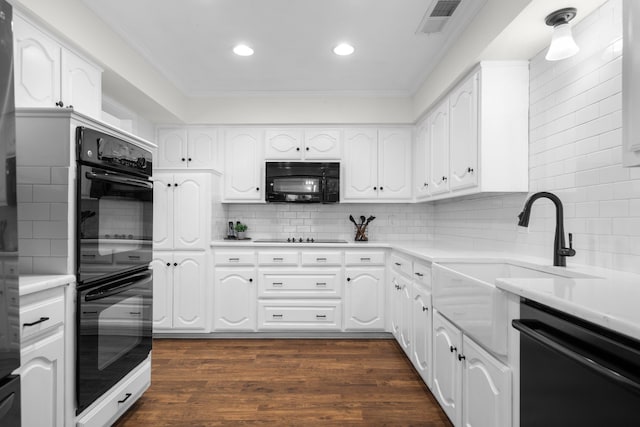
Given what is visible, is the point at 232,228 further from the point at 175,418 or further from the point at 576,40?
the point at 576,40

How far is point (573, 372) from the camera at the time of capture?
2.88 feet

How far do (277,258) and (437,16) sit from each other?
2405 mm

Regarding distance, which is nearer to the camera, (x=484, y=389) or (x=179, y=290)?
(x=484, y=389)

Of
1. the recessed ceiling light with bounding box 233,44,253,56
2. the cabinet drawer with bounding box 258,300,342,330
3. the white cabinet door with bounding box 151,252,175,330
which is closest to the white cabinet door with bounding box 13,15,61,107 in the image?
the recessed ceiling light with bounding box 233,44,253,56

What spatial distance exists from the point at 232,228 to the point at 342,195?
50.7 inches

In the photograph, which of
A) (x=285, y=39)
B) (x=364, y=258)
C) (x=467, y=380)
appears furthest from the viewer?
(x=364, y=258)

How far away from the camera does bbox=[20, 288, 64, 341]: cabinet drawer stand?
4.46 feet

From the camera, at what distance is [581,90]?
1.87 meters

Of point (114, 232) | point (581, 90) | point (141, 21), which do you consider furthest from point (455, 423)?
point (141, 21)

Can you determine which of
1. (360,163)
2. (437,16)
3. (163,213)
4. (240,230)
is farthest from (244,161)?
(437,16)

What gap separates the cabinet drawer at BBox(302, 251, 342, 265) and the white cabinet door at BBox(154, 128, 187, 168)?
170 cm

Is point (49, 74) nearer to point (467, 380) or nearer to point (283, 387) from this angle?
point (283, 387)

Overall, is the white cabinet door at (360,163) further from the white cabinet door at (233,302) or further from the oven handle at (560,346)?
the oven handle at (560,346)

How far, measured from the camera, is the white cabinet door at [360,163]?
384 cm
